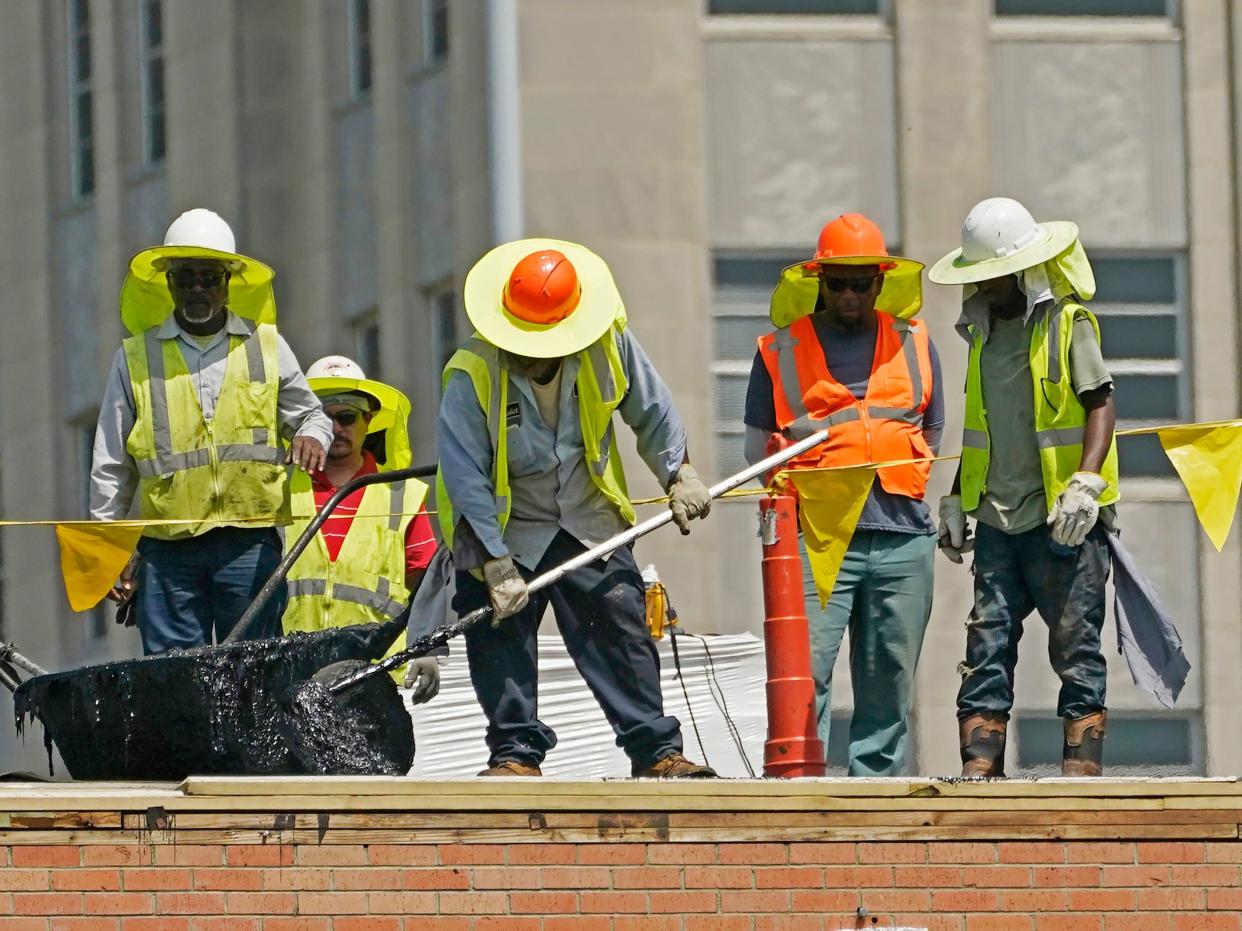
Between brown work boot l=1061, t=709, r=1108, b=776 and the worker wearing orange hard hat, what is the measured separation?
30.8 inches

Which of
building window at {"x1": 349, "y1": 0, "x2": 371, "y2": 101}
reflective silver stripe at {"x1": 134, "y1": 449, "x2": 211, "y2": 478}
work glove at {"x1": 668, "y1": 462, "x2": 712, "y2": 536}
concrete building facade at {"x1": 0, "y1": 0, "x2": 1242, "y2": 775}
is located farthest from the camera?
building window at {"x1": 349, "y1": 0, "x2": 371, "y2": 101}

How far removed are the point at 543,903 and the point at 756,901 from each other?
0.66m

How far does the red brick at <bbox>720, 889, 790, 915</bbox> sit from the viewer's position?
31.4ft

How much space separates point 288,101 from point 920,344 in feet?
51.9

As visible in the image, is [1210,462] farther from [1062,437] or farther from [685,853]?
[685,853]

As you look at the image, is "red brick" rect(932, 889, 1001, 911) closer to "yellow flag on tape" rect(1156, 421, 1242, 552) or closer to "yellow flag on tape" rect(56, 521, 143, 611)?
"yellow flag on tape" rect(1156, 421, 1242, 552)

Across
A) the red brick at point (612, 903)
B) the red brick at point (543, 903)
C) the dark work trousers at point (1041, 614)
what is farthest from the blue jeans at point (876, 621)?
the red brick at point (543, 903)

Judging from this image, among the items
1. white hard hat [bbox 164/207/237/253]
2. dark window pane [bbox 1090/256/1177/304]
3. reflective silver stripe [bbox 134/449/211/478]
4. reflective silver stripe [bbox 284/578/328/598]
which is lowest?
reflective silver stripe [bbox 284/578/328/598]

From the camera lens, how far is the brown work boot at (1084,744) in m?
10.3

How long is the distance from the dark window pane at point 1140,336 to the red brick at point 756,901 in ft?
38.7

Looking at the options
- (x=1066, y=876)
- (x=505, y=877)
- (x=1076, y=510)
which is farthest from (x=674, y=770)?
(x=1076, y=510)

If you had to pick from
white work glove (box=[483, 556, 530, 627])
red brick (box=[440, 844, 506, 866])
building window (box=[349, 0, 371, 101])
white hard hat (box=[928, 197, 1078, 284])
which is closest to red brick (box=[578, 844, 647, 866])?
red brick (box=[440, 844, 506, 866])

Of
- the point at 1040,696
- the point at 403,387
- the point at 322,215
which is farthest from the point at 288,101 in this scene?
the point at 1040,696

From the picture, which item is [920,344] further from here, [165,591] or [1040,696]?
[1040,696]
